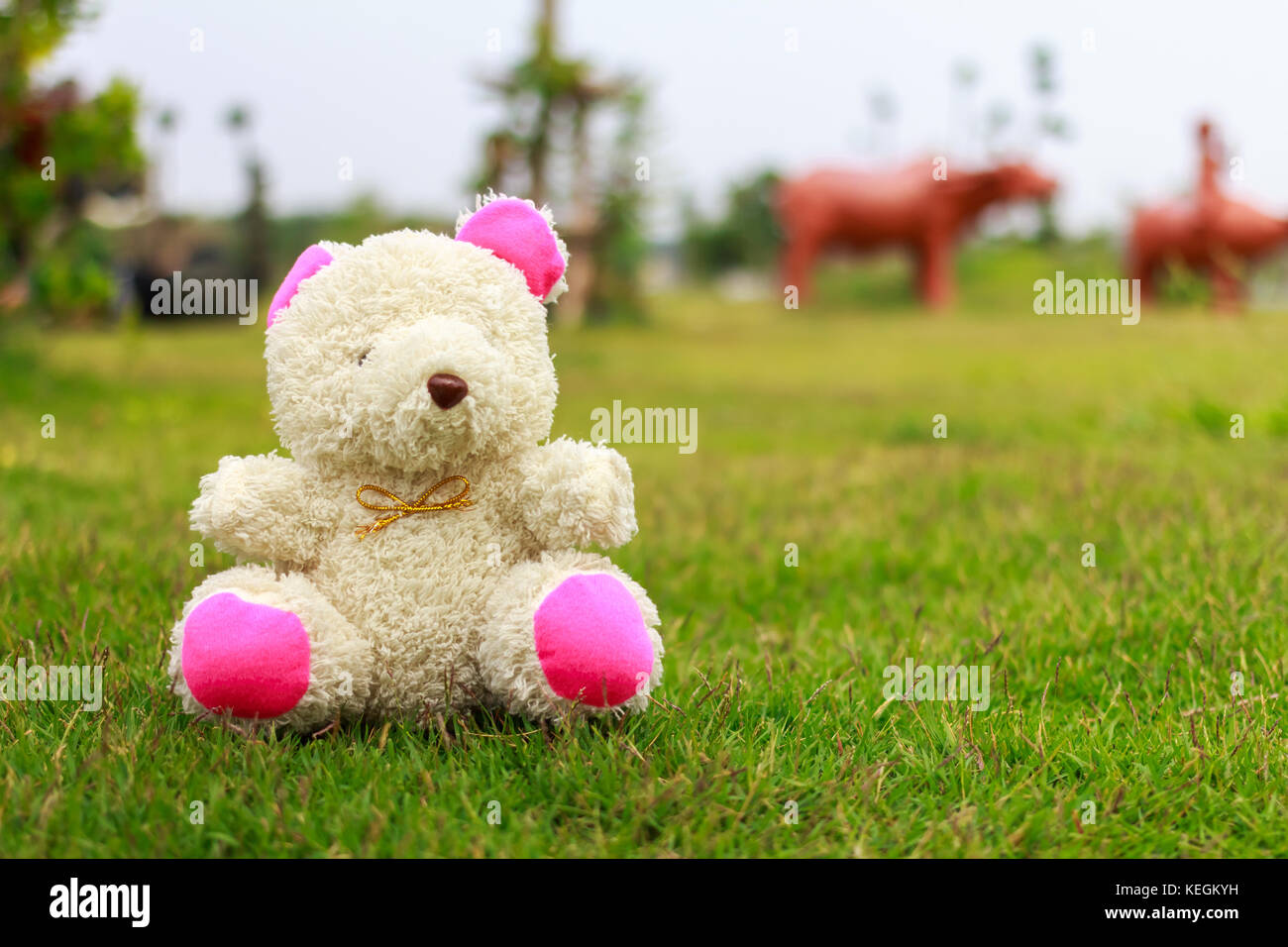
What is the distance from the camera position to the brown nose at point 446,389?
1.68m

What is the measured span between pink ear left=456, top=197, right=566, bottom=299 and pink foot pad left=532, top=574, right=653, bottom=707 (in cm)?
57

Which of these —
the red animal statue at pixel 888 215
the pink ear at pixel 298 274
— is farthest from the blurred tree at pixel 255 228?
the pink ear at pixel 298 274

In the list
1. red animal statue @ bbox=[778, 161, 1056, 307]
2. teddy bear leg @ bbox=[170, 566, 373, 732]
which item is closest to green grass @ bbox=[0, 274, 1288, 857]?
teddy bear leg @ bbox=[170, 566, 373, 732]

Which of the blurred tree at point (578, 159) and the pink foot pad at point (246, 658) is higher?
the blurred tree at point (578, 159)

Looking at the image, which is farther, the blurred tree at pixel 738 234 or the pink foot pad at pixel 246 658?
the blurred tree at pixel 738 234

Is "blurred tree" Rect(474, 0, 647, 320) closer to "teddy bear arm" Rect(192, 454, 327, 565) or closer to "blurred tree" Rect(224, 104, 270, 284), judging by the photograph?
"blurred tree" Rect(224, 104, 270, 284)

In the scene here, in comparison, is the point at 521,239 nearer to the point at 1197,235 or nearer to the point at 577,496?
the point at 577,496

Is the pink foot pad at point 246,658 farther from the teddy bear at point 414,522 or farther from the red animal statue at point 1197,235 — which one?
the red animal statue at point 1197,235

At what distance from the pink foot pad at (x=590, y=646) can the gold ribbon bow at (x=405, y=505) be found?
25 centimetres

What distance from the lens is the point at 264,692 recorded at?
1665mm

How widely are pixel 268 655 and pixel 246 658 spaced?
0.03m

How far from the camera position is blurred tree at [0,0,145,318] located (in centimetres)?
627

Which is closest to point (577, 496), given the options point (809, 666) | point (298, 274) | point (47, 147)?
point (298, 274)

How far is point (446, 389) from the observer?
1687 mm
